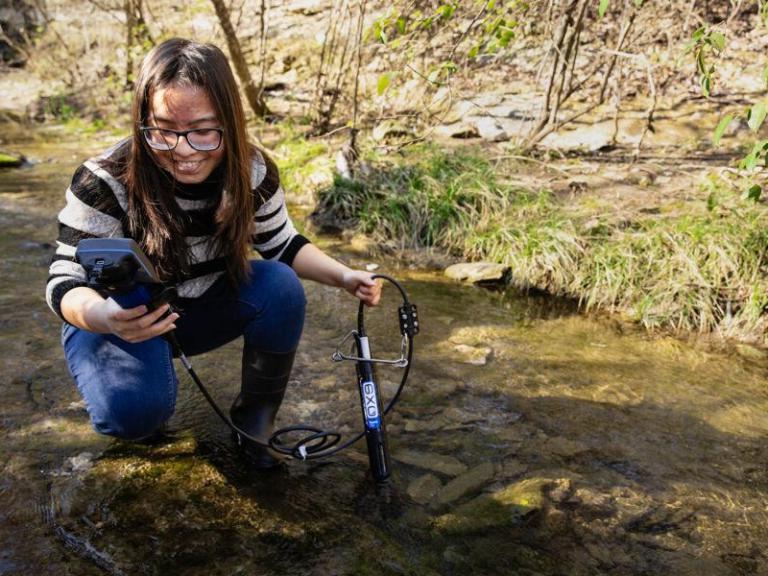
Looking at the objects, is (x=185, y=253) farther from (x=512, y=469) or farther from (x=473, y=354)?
(x=473, y=354)

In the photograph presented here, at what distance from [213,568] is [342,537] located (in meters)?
0.37

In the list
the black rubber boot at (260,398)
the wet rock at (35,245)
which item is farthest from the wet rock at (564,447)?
the wet rock at (35,245)

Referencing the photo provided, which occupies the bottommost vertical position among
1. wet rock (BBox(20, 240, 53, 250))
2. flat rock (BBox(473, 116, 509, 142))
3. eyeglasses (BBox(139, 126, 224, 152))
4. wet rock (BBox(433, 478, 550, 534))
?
wet rock (BBox(433, 478, 550, 534))

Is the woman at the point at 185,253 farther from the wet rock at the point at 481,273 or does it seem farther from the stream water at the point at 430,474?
the wet rock at the point at 481,273

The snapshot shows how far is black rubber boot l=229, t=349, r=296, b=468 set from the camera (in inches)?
84.4

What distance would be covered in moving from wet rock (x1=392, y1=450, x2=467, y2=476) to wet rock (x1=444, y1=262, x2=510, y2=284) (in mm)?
2252

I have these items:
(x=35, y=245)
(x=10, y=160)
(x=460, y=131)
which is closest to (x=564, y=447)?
(x=35, y=245)

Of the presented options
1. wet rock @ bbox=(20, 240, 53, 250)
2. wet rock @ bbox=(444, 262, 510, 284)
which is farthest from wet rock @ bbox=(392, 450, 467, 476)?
wet rock @ bbox=(20, 240, 53, 250)

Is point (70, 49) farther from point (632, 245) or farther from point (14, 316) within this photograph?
point (632, 245)

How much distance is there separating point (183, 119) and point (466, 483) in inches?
56.8

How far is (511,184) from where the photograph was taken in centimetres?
529

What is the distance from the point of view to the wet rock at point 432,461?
233 cm

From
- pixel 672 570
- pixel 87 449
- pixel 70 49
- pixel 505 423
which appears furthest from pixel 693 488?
pixel 70 49

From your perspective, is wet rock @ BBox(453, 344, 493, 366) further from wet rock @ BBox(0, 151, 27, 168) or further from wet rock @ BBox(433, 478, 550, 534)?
wet rock @ BBox(0, 151, 27, 168)
